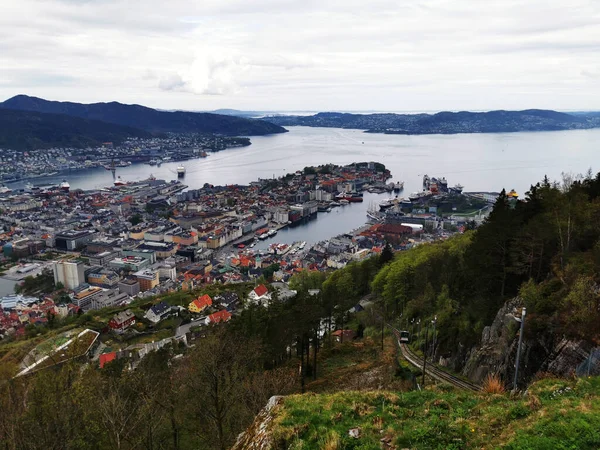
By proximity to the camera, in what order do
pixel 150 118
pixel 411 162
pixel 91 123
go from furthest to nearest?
pixel 150 118, pixel 91 123, pixel 411 162

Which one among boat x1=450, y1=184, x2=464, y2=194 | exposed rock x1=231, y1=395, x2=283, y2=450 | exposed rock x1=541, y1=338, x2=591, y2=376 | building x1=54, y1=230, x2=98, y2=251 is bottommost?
building x1=54, y1=230, x2=98, y2=251

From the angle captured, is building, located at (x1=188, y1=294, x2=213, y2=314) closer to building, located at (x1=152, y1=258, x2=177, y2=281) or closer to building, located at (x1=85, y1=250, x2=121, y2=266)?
building, located at (x1=152, y1=258, x2=177, y2=281)

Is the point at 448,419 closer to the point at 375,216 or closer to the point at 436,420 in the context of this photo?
the point at 436,420

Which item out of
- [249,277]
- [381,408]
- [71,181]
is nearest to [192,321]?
[249,277]

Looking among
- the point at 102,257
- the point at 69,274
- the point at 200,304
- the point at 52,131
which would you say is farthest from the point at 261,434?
the point at 52,131

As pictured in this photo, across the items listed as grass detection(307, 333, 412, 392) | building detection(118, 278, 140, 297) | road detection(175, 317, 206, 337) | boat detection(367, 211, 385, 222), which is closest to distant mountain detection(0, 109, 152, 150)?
boat detection(367, 211, 385, 222)
